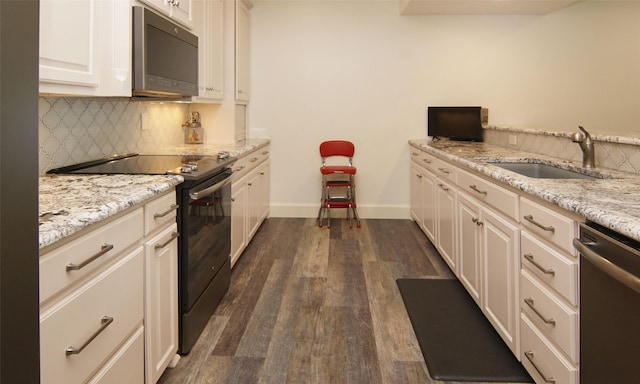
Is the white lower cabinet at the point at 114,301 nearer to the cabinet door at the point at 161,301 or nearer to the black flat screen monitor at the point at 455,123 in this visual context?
the cabinet door at the point at 161,301

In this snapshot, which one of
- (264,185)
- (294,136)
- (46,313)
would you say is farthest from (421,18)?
(46,313)

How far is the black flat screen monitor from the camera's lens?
15.3ft

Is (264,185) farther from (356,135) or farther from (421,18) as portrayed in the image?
(421,18)

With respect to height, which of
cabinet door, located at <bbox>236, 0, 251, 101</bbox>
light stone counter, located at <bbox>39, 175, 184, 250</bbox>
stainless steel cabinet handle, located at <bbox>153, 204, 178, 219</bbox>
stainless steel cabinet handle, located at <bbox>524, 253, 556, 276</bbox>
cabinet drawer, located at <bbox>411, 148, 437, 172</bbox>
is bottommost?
stainless steel cabinet handle, located at <bbox>524, 253, 556, 276</bbox>

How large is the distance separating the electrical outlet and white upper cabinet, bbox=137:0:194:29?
67 cm

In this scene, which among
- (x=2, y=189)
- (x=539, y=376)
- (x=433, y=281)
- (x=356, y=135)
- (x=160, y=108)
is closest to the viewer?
(x=2, y=189)

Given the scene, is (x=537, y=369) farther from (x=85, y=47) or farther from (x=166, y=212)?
(x=85, y=47)

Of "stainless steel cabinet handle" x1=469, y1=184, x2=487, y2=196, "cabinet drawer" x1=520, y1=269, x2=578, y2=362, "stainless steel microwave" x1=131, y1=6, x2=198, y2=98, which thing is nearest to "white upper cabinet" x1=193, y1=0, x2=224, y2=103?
"stainless steel microwave" x1=131, y1=6, x2=198, y2=98

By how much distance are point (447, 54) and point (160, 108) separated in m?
3.18

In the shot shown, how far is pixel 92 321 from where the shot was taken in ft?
4.19

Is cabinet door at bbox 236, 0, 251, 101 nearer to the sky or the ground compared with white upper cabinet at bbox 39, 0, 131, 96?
nearer to the sky

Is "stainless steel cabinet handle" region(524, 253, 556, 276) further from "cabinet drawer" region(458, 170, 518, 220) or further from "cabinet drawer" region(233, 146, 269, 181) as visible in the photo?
"cabinet drawer" region(233, 146, 269, 181)

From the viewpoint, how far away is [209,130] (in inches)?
169

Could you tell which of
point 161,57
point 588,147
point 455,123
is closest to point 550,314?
point 588,147
